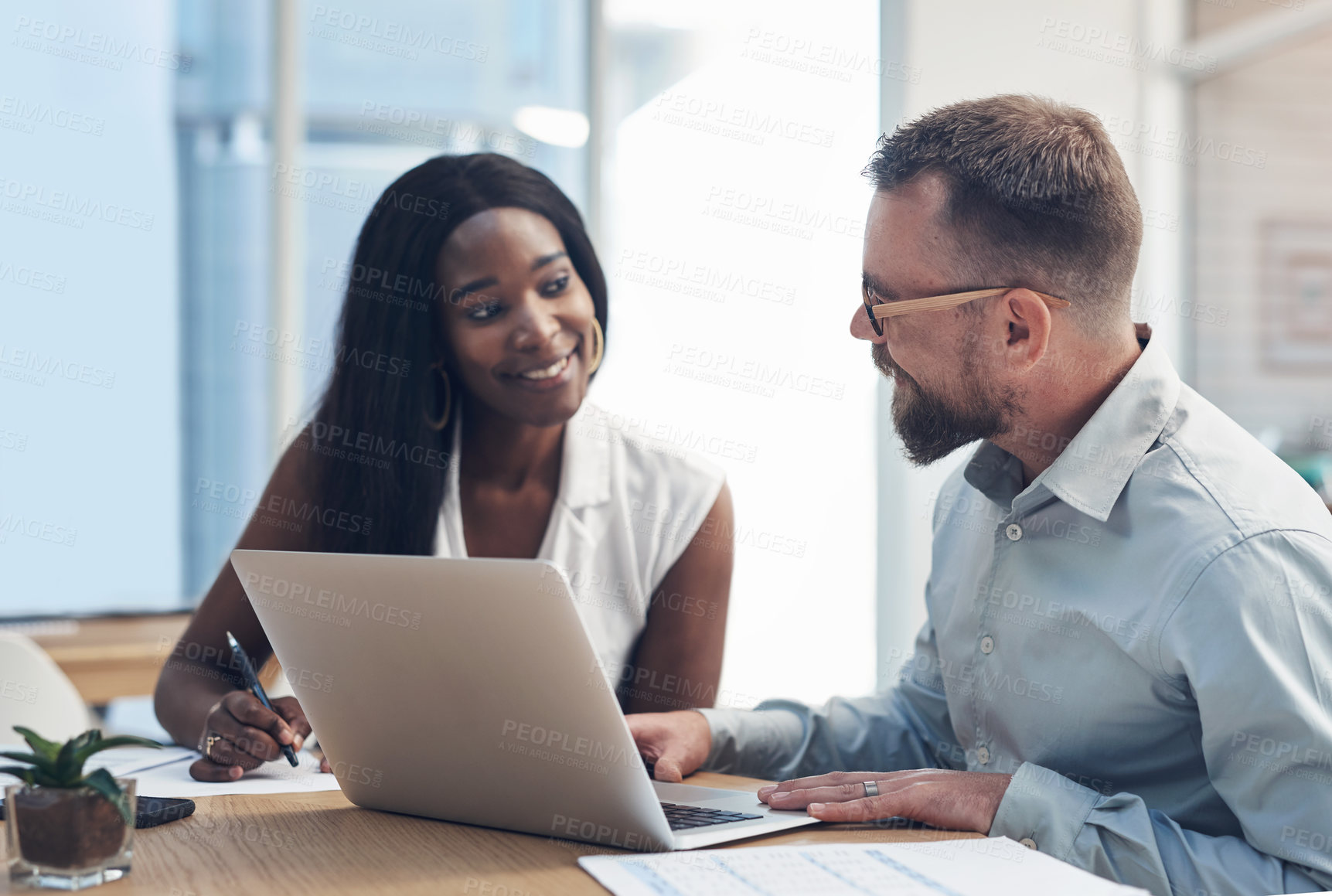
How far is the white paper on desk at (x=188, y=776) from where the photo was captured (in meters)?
1.25

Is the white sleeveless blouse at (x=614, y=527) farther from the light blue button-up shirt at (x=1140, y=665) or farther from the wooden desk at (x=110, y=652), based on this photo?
the wooden desk at (x=110, y=652)

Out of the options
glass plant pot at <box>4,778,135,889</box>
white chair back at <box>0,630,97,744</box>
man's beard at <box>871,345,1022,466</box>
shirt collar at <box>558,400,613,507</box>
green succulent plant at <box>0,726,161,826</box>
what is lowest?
white chair back at <box>0,630,97,744</box>

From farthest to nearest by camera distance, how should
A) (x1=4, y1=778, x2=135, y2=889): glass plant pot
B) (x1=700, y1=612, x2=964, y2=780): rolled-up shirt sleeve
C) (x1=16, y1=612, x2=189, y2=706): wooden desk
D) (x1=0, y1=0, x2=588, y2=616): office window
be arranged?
1. (x1=0, y1=0, x2=588, y2=616): office window
2. (x1=16, y1=612, x2=189, y2=706): wooden desk
3. (x1=700, y1=612, x2=964, y2=780): rolled-up shirt sleeve
4. (x1=4, y1=778, x2=135, y2=889): glass plant pot

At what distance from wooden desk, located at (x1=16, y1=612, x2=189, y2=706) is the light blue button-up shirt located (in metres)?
2.14

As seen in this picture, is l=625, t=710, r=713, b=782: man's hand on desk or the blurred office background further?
the blurred office background

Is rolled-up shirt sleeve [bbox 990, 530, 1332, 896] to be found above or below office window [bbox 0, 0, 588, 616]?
below

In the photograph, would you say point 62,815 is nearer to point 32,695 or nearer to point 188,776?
point 188,776

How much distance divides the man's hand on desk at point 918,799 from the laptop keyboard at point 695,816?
2.3 inches

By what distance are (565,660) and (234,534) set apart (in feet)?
9.77

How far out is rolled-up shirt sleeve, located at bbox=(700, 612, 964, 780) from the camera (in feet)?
4.74

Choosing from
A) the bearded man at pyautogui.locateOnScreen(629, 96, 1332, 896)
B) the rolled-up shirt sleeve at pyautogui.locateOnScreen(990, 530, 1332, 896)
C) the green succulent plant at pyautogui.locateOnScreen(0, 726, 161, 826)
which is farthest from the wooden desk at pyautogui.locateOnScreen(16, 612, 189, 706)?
the rolled-up shirt sleeve at pyautogui.locateOnScreen(990, 530, 1332, 896)

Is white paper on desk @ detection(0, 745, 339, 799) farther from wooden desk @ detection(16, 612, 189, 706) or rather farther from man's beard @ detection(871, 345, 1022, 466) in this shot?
wooden desk @ detection(16, 612, 189, 706)

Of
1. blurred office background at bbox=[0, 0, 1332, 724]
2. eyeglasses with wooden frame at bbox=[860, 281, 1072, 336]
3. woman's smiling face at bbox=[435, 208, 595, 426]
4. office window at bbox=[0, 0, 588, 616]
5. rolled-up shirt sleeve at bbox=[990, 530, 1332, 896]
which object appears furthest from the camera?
office window at bbox=[0, 0, 588, 616]

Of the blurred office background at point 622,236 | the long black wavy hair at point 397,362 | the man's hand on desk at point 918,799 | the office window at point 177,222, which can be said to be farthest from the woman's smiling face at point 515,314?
the office window at point 177,222
